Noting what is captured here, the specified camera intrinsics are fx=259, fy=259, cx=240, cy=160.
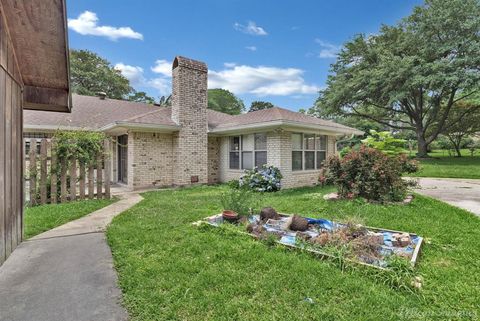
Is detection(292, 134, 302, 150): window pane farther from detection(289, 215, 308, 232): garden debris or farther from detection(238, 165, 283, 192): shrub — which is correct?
detection(289, 215, 308, 232): garden debris

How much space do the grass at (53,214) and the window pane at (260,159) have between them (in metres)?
5.64

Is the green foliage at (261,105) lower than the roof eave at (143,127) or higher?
higher

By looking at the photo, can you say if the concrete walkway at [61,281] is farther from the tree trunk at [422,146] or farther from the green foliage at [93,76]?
the green foliage at [93,76]

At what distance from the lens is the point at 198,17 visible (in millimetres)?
11836

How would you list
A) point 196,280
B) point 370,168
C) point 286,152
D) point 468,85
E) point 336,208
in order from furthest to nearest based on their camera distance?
1. point 468,85
2. point 286,152
3. point 370,168
4. point 336,208
5. point 196,280

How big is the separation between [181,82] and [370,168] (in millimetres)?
7998

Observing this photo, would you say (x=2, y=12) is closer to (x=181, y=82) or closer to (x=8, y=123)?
(x=8, y=123)

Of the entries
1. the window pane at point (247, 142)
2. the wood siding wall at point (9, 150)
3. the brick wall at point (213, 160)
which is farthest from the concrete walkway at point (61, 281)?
the brick wall at point (213, 160)

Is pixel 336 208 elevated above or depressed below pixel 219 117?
below

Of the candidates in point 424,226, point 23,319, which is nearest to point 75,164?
point 23,319

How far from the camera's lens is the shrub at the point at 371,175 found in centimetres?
670

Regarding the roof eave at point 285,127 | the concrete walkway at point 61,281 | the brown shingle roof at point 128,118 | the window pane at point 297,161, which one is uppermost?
the brown shingle roof at point 128,118

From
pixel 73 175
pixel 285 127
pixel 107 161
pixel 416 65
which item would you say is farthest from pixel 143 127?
pixel 416 65

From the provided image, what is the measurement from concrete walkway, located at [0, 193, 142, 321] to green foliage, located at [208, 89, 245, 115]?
33.6 meters
